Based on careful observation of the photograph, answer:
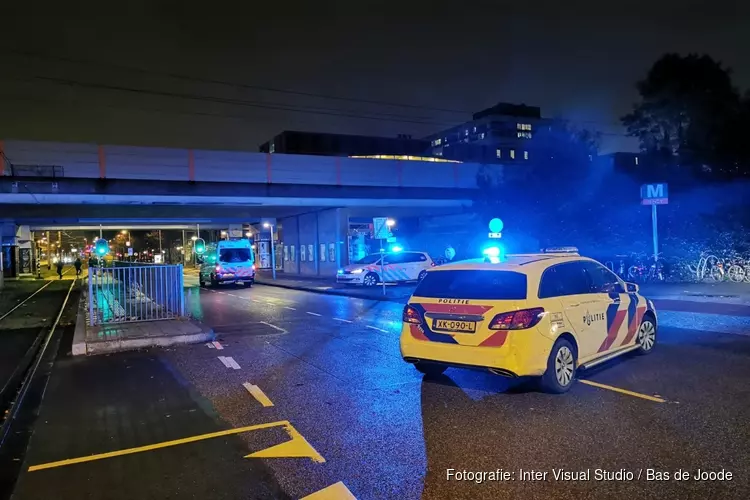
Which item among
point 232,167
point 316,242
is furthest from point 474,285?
point 316,242

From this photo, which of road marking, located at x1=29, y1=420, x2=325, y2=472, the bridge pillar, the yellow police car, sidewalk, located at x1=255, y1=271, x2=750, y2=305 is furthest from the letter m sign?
the bridge pillar

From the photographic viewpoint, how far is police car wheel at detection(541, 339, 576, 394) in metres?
6.25

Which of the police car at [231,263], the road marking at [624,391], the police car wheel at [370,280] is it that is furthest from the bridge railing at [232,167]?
the road marking at [624,391]

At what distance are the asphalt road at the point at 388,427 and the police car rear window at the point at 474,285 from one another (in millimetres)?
1190

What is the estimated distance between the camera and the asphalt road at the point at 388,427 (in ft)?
13.8

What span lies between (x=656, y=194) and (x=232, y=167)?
16.8 meters

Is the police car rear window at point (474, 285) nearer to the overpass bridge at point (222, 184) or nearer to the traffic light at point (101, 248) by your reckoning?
the traffic light at point (101, 248)

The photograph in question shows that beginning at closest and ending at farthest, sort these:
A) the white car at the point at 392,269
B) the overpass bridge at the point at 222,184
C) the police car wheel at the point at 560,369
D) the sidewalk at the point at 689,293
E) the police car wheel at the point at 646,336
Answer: the police car wheel at the point at 560,369 < the police car wheel at the point at 646,336 < the sidewalk at the point at 689,293 < the overpass bridge at the point at 222,184 < the white car at the point at 392,269

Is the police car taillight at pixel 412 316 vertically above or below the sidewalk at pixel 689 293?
above

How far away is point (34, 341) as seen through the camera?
12445mm

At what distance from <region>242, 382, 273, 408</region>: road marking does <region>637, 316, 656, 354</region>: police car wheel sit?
5562 mm

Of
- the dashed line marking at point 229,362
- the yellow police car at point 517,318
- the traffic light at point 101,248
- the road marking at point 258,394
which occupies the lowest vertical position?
the dashed line marking at point 229,362

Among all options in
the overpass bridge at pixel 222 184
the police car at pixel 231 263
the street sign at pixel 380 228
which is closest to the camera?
the street sign at pixel 380 228

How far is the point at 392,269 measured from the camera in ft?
83.3
